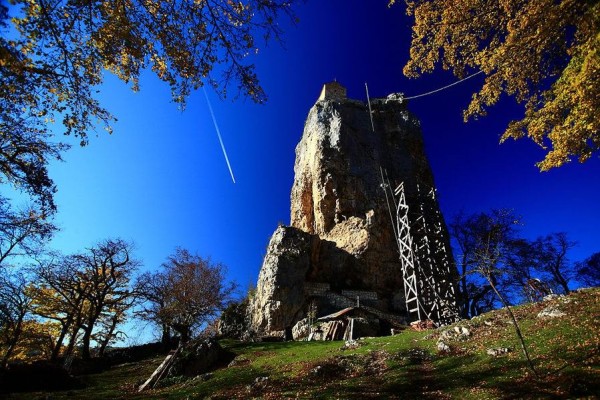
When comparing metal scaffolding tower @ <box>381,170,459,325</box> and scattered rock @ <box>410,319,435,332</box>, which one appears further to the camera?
metal scaffolding tower @ <box>381,170,459,325</box>

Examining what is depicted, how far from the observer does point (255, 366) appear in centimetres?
1593

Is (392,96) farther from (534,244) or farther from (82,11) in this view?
(82,11)

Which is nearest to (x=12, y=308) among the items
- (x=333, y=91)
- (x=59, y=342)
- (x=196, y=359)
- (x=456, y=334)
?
(x=59, y=342)

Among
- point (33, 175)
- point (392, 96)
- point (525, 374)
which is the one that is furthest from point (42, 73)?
point (392, 96)

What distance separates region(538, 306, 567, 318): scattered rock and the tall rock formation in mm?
13553

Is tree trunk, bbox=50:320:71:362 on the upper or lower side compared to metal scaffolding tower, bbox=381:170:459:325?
lower

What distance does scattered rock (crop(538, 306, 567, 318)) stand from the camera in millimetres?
12414

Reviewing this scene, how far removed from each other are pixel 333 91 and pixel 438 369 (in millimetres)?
51625

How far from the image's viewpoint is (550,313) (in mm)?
12836

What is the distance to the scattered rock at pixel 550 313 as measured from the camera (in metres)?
12.4

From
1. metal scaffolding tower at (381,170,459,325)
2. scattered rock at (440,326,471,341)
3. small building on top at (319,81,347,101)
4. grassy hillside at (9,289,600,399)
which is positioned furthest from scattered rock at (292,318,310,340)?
small building on top at (319,81,347,101)

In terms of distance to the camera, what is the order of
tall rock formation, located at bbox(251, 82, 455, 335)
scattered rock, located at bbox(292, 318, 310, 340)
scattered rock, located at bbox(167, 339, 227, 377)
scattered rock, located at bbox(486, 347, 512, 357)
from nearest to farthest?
1. scattered rock, located at bbox(486, 347, 512, 357)
2. scattered rock, located at bbox(167, 339, 227, 377)
3. scattered rock, located at bbox(292, 318, 310, 340)
4. tall rock formation, located at bbox(251, 82, 455, 335)

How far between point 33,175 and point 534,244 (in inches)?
1816

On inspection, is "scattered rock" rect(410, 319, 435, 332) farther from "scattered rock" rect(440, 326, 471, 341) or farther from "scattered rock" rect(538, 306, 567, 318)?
"scattered rock" rect(538, 306, 567, 318)
